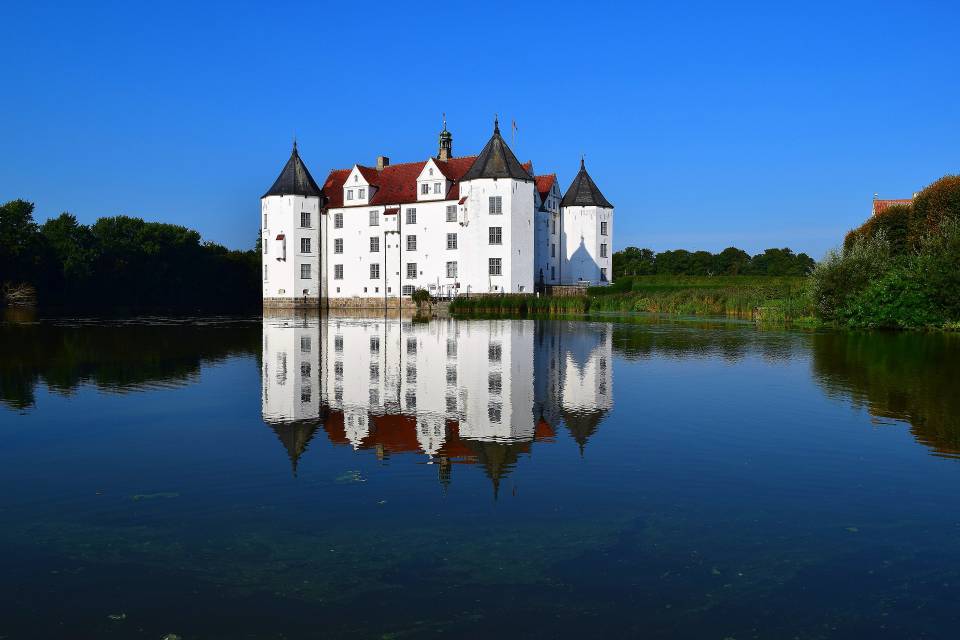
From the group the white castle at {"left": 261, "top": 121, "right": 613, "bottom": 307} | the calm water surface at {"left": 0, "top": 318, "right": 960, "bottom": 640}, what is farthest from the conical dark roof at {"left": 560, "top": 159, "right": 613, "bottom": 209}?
the calm water surface at {"left": 0, "top": 318, "right": 960, "bottom": 640}

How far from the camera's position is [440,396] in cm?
1316

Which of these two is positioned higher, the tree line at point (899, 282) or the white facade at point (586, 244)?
the white facade at point (586, 244)

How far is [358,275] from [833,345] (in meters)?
50.6

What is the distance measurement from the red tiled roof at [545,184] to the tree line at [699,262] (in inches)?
1866

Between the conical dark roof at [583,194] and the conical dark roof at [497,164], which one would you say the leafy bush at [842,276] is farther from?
the conical dark roof at [583,194]

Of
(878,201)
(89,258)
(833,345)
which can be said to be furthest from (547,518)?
(878,201)

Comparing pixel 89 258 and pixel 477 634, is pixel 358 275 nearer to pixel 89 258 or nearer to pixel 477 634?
pixel 89 258

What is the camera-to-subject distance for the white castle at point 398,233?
2601 inches

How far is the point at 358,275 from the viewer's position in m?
70.2

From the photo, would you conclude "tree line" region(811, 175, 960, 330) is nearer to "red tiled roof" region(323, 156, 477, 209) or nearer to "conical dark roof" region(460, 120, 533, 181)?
"conical dark roof" region(460, 120, 533, 181)

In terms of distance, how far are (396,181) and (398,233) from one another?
556cm

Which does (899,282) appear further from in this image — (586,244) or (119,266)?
(119,266)

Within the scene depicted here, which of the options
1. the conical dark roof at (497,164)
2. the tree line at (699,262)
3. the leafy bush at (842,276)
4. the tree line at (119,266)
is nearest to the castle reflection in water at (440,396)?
the leafy bush at (842,276)

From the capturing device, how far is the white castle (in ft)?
217
